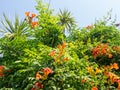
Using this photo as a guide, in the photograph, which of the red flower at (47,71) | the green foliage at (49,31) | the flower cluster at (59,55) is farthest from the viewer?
the green foliage at (49,31)

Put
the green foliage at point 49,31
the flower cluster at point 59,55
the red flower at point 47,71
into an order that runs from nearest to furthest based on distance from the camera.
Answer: the red flower at point 47,71 < the flower cluster at point 59,55 < the green foliage at point 49,31

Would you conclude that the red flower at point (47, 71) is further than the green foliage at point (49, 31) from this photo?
No

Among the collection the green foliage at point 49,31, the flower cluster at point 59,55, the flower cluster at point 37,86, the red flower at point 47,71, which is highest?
the green foliage at point 49,31

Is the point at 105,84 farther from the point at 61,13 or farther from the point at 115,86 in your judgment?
the point at 61,13

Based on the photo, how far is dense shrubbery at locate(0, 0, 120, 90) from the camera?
7.04m

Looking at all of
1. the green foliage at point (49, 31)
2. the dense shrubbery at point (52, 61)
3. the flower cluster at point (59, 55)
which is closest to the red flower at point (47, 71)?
the dense shrubbery at point (52, 61)

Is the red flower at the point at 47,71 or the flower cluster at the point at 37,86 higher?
the red flower at the point at 47,71

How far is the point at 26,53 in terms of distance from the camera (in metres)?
7.64

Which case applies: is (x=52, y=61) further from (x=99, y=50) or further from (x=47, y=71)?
(x=99, y=50)

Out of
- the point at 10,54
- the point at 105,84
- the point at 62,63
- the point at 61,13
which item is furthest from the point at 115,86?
the point at 61,13

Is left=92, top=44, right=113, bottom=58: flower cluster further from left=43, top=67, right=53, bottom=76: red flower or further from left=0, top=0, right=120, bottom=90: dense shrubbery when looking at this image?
left=43, top=67, right=53, bottom=76: red flower

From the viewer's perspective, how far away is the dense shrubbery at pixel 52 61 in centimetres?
704

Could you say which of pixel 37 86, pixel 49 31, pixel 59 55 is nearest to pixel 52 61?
pixel 59 55

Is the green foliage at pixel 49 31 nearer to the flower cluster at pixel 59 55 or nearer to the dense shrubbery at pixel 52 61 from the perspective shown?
the dense shrubbery at pixel 52 61
